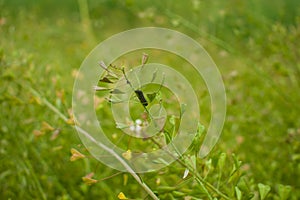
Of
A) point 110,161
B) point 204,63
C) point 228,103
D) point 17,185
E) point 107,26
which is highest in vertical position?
point 107,26

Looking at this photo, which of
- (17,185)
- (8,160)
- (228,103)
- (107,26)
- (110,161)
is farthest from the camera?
(107,26)

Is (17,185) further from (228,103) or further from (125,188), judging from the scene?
(228,103)

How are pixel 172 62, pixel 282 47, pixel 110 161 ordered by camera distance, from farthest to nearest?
1. pixel 172 62
2. pixel 282 47
3. pixel 110 161

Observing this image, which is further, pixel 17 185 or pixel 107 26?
pixel 107 26

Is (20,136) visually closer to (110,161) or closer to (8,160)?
(8,160)

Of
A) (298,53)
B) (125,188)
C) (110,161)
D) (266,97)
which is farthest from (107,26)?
(110,161)

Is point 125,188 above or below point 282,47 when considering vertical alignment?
below

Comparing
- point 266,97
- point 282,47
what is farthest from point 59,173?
point 266,97

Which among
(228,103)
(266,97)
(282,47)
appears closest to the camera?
(282,47)

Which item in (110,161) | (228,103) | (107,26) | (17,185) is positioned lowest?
(17,185)
